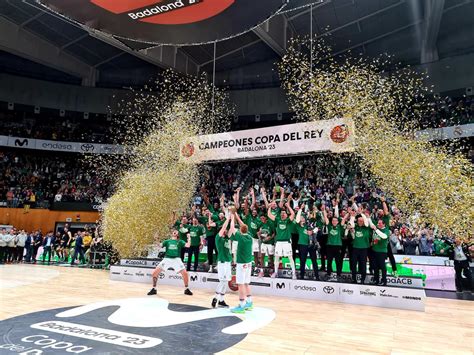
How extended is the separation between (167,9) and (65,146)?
29.9m

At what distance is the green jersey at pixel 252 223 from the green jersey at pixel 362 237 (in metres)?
3.00

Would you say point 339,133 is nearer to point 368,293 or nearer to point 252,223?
point 252,223

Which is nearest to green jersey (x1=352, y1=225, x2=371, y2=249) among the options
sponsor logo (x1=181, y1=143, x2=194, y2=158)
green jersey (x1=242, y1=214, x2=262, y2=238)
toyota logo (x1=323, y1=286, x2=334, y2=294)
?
toyota logo (x1=323, y1=286, x2=334, y2=294)

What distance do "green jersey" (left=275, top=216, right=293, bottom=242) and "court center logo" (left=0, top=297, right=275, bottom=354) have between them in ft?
8.63

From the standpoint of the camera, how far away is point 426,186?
484 inches

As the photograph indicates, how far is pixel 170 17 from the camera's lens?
207 centimetres

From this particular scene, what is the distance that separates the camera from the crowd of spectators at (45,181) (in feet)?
83.5

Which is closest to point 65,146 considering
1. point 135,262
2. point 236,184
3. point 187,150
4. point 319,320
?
point 236,184

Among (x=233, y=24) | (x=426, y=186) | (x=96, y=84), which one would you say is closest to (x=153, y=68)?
(x=96, y=84)

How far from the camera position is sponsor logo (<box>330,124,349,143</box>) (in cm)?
1083

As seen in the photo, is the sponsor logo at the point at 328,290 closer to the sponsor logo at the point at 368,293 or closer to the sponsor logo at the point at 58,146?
the sponsor logo at the point at 368,293

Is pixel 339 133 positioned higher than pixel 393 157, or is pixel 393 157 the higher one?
pixel 339 133

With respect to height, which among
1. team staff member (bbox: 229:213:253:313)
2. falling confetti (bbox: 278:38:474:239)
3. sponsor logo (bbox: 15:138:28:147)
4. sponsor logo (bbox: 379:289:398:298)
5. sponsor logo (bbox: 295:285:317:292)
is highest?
sponsor logo (bbox: 15:138:28:147)

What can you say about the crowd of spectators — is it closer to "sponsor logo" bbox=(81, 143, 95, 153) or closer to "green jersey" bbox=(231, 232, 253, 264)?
"sponsor logo" bbox=(81, 143, 95, 153)
